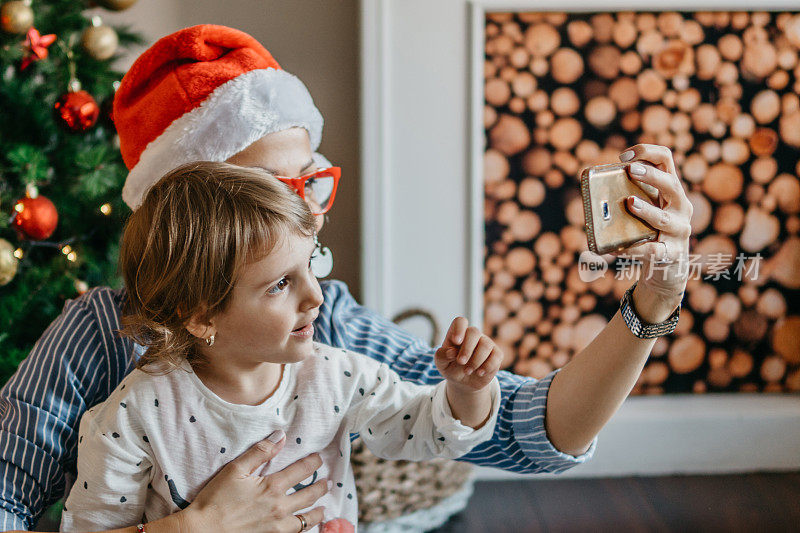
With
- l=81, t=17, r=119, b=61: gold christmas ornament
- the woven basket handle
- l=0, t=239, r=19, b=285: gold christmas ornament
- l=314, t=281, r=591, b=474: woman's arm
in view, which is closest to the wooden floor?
the woven basket handle

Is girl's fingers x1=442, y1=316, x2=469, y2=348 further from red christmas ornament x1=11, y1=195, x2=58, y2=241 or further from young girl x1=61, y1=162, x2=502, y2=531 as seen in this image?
red christmas ornament x1=11, y1=195, x2=58, y2=241

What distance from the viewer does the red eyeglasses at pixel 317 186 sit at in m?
1.01

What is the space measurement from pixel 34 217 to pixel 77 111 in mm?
249

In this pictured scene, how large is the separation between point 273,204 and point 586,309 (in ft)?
5.32

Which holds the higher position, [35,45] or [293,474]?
[35,45]

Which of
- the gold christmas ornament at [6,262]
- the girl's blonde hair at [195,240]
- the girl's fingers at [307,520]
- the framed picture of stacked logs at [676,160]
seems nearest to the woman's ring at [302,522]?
the girl's fingers at [307,520]

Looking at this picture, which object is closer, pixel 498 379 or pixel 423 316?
pixel 498 379

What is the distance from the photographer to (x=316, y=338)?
1.15m

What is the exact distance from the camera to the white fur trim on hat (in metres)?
1.04

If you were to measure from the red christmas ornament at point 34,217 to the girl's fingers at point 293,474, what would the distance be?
3.02 feet

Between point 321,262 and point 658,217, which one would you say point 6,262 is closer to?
point 321,262

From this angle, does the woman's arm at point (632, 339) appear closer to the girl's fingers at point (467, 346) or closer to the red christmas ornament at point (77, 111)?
the girl's fingers at point (467, 346)

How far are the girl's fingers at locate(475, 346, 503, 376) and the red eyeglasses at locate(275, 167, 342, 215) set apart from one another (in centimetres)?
36

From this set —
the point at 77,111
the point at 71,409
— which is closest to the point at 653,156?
the point at 71,409
